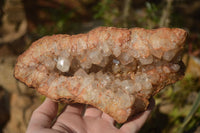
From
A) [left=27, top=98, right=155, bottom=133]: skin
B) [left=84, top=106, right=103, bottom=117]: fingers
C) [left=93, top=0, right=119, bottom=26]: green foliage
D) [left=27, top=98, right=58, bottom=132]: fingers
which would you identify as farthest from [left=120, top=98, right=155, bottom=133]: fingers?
[left=93, top=0, right=119, bottom=26]: green foliage

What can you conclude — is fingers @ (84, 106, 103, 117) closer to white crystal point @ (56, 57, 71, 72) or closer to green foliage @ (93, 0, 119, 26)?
white crystal point @ (56, 57, 71, 72)

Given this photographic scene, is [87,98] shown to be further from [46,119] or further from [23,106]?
[23,106]

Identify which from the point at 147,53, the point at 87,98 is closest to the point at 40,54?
the point at 87,98

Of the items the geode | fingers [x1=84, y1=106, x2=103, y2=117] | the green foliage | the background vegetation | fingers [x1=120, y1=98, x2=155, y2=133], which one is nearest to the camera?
the geode

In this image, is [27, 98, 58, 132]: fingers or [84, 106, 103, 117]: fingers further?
[84, 106, 103, 117]: fingers

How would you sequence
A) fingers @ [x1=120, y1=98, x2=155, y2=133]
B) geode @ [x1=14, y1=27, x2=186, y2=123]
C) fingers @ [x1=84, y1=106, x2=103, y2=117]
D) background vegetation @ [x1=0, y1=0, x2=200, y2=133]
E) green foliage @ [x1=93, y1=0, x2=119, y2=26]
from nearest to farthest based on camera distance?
geode @ [x1=14, y1=27, x2=186, y2=123], fingers @ [x1=120, y1=98, x2=155, y2=133], fingers @ [x1=84, y1=106, x2=103, y2=117], background vegetation @ [x1=0, y1=0, x2=200, y2=133], green foliage @ [x1=93, y1=0, x2=119, y2=26]

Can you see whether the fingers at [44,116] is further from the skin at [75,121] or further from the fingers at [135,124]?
the fingers at [135,124]
